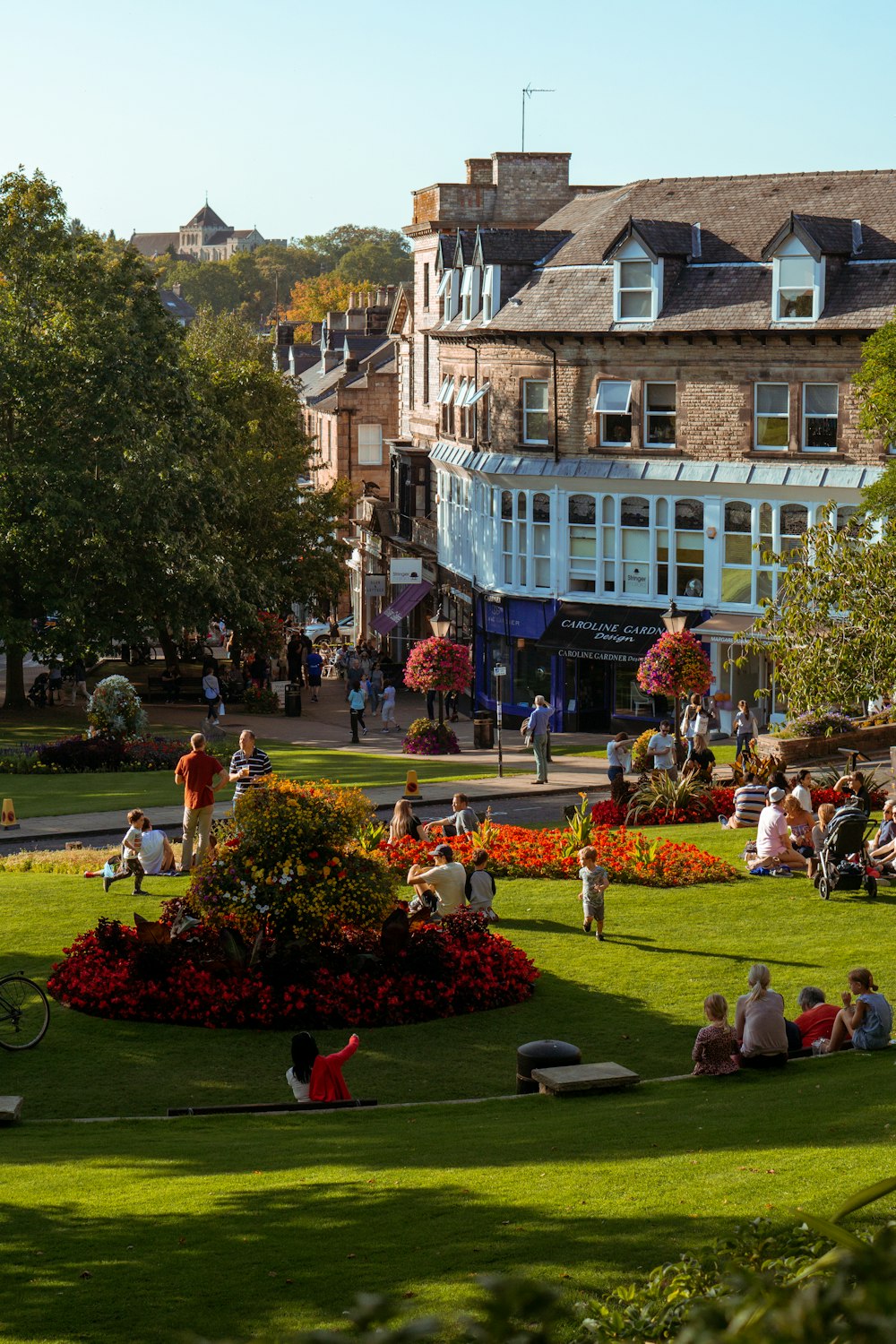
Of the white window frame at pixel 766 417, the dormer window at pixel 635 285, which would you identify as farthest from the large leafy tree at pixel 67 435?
the white window frame at pixel 766 417

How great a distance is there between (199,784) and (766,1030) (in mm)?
9556

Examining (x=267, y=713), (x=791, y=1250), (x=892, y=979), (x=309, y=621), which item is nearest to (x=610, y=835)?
(x=892, y=979)

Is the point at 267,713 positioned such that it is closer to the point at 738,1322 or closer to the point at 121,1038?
the point at 121,1038

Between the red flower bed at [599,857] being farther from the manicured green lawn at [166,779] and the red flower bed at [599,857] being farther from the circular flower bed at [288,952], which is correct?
the manicured green lawn at [166,779]

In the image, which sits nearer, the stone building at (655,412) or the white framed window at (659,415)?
the stone building at (655,412)

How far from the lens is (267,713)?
4903cm

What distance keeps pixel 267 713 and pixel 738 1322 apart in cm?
4627

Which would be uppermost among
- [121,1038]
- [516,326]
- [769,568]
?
[516,326]

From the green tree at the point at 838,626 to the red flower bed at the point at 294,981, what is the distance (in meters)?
12.3

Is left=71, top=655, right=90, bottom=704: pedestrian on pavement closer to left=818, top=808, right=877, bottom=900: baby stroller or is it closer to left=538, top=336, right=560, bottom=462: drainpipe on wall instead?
left=538, top=336, right=560, bottom=462: drainpipe on wall

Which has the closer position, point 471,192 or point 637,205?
point 637,205

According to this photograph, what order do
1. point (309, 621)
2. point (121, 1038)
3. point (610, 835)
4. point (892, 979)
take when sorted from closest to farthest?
point (121, 1038) < point (892, 979) < point (610, 835) < point (309, 621)

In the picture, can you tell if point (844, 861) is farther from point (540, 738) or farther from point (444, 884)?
point (540, 738)

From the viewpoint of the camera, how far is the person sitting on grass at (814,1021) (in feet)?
49.8
